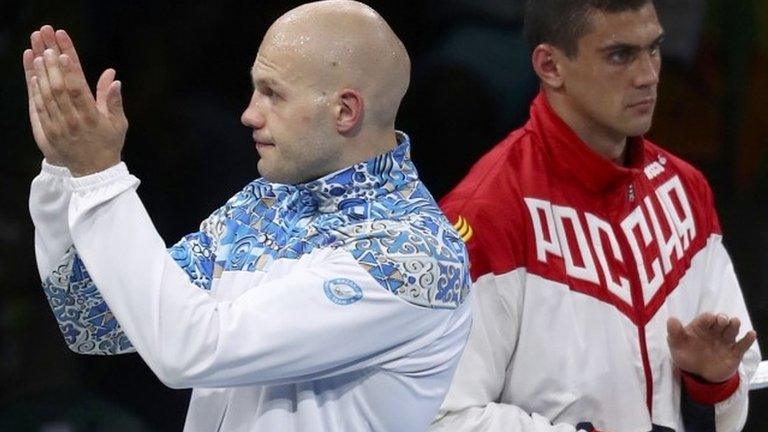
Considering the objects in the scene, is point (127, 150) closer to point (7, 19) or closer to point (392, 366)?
point (7, 19)

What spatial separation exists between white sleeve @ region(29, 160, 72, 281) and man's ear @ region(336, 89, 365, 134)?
33 cm

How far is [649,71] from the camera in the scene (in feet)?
8.41

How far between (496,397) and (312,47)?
73cm

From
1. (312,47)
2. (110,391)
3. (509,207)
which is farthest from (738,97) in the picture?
(312,47)

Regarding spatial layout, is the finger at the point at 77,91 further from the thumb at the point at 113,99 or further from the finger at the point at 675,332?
the finger at the point at 675,332

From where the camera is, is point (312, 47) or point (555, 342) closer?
point (312, 47)

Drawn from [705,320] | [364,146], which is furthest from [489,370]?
[364,146]

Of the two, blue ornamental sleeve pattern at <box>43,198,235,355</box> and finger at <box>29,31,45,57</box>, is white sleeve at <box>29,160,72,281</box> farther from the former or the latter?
finger at <box>29,31,45,57</box>

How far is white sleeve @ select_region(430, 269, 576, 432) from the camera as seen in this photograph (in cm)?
234

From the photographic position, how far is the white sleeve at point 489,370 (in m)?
2.34

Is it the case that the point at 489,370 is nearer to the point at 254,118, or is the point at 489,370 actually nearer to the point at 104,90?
the point at 254,118

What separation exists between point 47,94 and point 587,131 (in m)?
1.05

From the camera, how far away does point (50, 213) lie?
75.8 inches

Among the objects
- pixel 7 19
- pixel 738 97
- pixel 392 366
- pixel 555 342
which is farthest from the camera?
pixel 738 97
